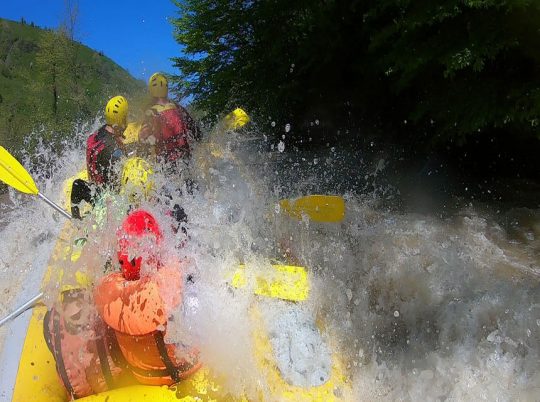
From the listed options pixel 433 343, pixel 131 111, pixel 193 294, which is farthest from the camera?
pixel 131 111

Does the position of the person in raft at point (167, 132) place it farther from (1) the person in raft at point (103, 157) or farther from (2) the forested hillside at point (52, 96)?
(2) the forested hillside at point (52, 96)

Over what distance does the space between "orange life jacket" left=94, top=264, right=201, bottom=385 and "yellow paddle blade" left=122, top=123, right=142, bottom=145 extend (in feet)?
8.55

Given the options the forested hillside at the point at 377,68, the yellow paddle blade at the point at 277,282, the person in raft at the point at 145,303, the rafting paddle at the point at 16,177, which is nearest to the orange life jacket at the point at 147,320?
the person in raft at the point at 145,303

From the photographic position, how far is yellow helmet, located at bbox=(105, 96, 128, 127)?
13.4 ft

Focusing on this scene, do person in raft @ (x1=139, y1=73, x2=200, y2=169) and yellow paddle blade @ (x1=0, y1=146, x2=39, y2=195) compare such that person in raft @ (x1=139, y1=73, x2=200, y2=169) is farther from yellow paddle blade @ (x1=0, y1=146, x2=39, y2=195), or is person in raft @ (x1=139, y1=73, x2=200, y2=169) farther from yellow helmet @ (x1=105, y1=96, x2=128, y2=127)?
yellow paddle blade @ (x1=0, y1=146, x2=39, y2=195)

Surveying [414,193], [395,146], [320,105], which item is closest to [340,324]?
[414,193]

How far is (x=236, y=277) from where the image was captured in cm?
256

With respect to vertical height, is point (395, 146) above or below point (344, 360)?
above

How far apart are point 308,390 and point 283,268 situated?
703 millimetres

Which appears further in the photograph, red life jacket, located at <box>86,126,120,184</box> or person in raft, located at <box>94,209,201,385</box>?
red life jacket, located at <box>86,126,120,184</box>

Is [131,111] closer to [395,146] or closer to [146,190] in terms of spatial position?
[146,190]

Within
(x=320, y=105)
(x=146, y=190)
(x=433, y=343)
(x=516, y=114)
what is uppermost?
(x=320, y=105)

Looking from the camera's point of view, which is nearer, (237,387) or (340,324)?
(237,387)

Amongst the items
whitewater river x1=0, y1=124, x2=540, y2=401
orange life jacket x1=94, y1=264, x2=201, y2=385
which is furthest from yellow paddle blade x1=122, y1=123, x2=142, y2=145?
orange life jacket x1=94, y1=264, x2=201, y2=385
